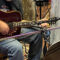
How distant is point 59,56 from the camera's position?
89 cm

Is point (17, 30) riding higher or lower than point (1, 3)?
lower

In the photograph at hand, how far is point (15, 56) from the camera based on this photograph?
119 centimetres

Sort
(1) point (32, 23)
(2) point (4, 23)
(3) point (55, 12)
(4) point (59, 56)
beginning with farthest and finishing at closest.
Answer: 1. (3) point (55, 12)
2. (1) point (32, 23)
3. (2) point (4, 23)
4. (4) point (59, 56)

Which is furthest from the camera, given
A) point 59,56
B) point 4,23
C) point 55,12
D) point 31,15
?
point 55,12

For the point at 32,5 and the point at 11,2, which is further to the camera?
the point at 32,5

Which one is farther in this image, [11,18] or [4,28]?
[11,18]

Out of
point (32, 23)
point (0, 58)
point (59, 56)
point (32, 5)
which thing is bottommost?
point (0, 58)

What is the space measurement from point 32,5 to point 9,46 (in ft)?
2.04

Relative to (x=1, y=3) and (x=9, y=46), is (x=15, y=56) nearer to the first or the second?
(x=9, y=46)

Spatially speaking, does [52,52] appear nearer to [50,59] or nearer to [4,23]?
[50,59]

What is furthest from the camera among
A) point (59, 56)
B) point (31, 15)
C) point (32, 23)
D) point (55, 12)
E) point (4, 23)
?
point (55, 12)

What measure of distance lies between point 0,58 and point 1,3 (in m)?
0.46

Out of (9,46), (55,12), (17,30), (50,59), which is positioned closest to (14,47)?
(9,46)

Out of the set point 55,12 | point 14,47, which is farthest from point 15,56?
point 55,12
